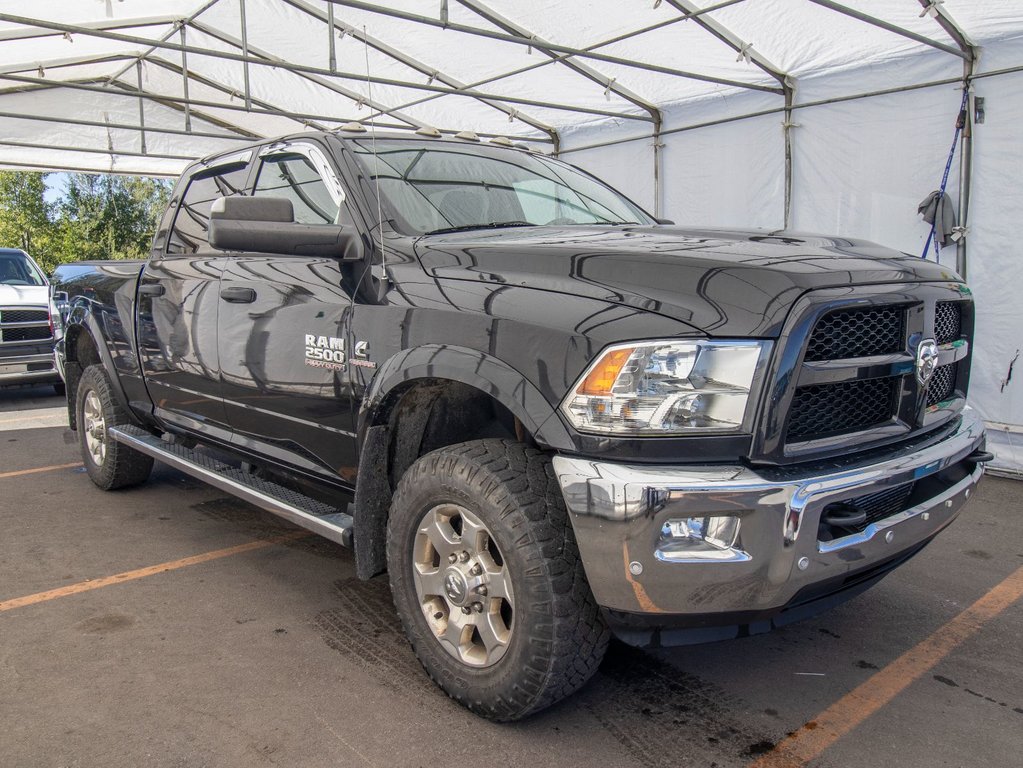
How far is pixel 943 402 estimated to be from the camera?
281 centimetres

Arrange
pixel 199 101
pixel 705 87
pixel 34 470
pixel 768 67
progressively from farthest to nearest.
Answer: pixel 199 101 < pixel 705 87 < pixel 768 67 < pixel 34 470

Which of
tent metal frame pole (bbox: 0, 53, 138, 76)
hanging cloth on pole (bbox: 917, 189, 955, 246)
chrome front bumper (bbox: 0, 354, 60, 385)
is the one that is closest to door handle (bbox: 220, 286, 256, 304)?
hanging cloth on pole (bbox: 917, 189, 955, 246)

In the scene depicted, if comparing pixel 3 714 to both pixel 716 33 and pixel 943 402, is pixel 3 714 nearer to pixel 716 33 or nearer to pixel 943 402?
pixel 943 402

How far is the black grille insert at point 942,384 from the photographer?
271cm

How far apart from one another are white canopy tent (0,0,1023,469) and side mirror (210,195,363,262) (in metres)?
1.97

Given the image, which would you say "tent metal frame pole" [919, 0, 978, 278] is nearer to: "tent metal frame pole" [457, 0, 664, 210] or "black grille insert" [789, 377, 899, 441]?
"tent metal frame pole" [457, 0, 664, 210]

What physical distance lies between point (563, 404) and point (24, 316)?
8.83m

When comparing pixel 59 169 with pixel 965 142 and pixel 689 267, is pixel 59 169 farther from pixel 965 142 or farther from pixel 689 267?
pixel 689 267

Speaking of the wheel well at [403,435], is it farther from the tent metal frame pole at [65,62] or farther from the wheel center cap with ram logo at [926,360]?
the tent metal frame pole at [65,62]

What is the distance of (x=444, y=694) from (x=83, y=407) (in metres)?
3.72

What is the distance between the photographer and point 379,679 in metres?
2.77

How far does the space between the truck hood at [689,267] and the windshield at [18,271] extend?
8.90 metres

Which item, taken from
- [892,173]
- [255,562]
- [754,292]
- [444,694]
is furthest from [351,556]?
[892,173]

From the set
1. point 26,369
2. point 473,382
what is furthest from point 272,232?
point 26,369
